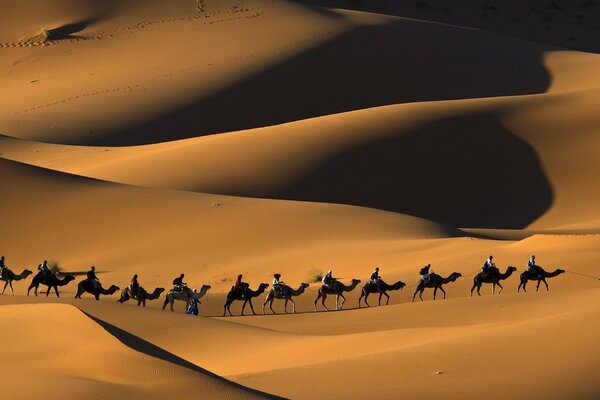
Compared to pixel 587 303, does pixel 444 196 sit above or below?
above

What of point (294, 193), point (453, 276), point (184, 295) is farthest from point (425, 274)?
point (294, 193)

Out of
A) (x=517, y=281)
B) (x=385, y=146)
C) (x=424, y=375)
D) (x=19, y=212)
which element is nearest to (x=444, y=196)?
(x=385, y=146)

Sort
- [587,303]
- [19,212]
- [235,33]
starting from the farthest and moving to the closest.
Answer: [235,33] → [19,212] → [587,303]

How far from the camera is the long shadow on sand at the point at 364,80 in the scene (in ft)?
205

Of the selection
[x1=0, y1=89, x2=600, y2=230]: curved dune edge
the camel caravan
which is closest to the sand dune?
[x1=0, y1=89, x2=600, y2=230]: curved dune edge

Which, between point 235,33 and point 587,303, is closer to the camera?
point 587,303

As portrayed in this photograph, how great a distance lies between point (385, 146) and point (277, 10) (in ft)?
82.5

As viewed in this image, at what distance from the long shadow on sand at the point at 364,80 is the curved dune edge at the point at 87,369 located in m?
42.1

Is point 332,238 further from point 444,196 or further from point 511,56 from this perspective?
point 511,56

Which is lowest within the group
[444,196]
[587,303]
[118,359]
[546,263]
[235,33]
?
[118,359]

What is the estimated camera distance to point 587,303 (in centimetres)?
2334

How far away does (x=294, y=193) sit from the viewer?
4744cm

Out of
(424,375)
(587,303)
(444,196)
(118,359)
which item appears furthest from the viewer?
(444,196)

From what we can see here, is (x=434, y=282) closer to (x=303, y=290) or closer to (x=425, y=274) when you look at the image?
(x=425, y=274)
